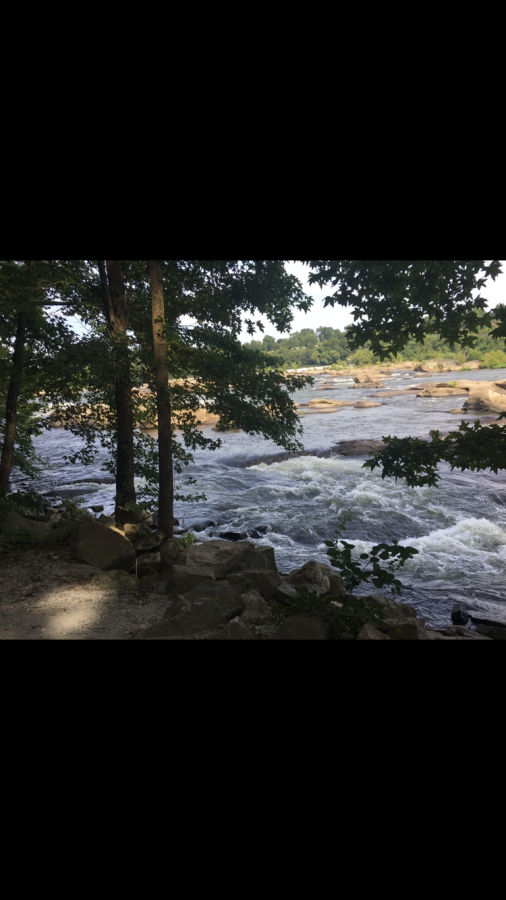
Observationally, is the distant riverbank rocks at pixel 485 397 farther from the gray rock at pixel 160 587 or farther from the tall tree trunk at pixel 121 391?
the gray rock at pixel 160 587

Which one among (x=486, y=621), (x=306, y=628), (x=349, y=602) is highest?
(x=349, y=602)

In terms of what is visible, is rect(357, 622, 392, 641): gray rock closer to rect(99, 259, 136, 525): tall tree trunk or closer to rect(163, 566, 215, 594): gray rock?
rect(163, 566, 215, 594): gray rock

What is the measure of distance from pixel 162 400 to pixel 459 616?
15.1 ft

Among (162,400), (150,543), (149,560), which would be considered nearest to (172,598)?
(149,560)

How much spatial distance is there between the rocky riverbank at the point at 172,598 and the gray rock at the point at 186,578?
10mm

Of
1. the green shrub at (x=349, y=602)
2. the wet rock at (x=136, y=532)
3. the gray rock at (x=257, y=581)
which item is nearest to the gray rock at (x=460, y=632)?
the gray rock at (x=257, y=581)

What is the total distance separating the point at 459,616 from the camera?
5.49 m

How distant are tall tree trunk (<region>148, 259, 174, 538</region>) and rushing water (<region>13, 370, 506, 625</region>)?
221 centimetres

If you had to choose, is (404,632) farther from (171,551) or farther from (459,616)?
(171,551)

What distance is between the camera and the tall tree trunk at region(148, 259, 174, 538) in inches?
221

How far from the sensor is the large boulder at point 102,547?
217 inches
